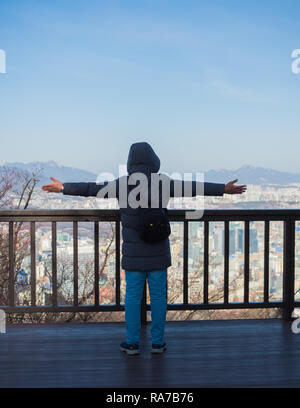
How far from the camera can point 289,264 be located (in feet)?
11.0

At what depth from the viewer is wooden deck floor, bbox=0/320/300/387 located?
2135 millimetres

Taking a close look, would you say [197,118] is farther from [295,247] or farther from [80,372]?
[80,372]

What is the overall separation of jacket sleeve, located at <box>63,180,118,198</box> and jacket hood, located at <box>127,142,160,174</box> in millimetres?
159

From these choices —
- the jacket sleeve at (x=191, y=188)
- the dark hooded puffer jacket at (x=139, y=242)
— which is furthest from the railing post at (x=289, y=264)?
the dark hooded puffer jacket at (x=139, y=242)

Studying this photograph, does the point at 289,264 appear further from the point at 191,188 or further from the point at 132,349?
the point at 132,349

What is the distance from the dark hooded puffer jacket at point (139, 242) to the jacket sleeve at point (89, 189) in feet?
0.43

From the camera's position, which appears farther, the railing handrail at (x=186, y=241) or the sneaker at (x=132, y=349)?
the railing handrail at (x=186, y=241)

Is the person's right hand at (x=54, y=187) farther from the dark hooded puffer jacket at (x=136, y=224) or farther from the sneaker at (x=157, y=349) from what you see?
the sneaker at (x=157, y=349)

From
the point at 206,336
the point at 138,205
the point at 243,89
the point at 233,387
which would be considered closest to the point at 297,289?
the point at 206,336

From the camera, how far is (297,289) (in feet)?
11.1

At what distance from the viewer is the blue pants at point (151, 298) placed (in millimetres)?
2479

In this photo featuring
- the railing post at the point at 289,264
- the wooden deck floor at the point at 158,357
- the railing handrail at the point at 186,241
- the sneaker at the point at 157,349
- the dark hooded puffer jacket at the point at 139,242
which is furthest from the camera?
the railing post at the point at 289,264

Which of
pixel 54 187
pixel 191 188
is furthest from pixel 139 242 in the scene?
pixel 54 187

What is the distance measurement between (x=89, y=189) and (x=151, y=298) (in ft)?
2.74
